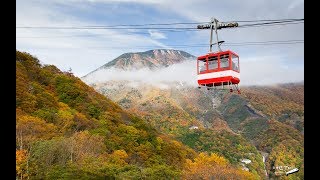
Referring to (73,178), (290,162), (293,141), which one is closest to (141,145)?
(73,178)

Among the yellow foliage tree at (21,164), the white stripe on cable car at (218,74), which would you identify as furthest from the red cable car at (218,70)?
the yellow foliage tree at (21,164)

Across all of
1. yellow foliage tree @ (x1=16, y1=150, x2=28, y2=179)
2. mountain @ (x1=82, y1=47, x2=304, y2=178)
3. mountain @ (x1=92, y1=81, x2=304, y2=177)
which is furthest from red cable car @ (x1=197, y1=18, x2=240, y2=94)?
mountain @ (x1=92, y1=81, x2=304, y2=177)

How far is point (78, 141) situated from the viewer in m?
29.4

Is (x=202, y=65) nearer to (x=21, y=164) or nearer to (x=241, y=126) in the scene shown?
(x=21, y=164)

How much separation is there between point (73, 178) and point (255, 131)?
116662 mm

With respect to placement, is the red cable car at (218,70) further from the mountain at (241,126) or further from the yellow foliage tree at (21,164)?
the mountain at (241,126)

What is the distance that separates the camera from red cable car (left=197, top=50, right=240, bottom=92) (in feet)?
37.4

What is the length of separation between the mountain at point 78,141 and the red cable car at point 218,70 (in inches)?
557

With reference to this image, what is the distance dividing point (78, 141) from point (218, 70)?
66.2 feet

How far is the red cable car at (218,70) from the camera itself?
1141cm

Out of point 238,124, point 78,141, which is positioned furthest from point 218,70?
point 238,124

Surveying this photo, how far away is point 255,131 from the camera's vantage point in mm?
133625
